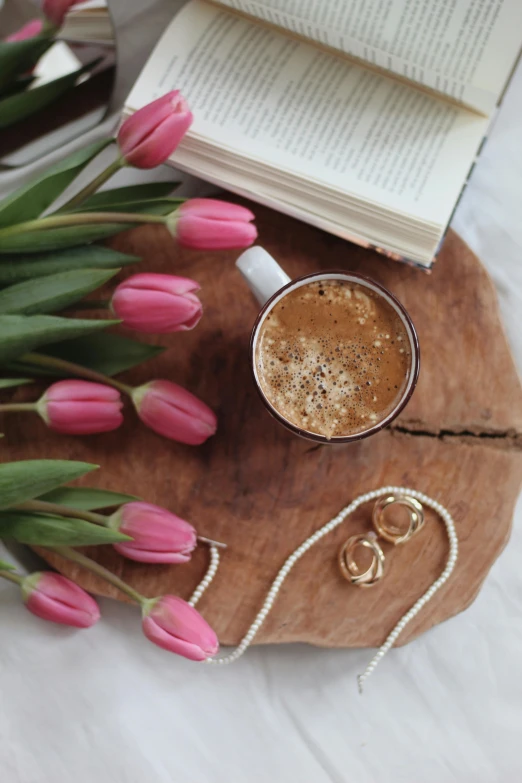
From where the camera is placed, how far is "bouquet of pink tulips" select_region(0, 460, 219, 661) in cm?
71

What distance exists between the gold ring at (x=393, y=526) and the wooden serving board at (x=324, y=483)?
0.7 inches

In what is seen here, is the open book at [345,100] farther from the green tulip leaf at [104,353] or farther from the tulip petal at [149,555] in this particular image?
the tulip petal at [149,555]

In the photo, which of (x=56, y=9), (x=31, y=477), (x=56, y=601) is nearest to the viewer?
(x=31, y=477)

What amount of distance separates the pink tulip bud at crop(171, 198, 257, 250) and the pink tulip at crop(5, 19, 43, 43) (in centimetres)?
37

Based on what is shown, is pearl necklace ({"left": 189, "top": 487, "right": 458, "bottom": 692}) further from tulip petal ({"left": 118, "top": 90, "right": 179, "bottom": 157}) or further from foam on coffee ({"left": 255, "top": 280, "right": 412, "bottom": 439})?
tulip petal ({"left": 118, "top": 90, "right": 179, "bottom": 157})

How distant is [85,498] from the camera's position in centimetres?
76

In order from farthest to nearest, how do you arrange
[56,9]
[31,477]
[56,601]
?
[56,9], [56,601], [31,477]

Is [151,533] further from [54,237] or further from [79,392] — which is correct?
[54,237]

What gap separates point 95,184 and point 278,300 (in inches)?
9.2

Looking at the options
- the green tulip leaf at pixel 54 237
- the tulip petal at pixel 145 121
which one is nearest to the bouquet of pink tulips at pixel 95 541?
the green tulip leaf at pixel 54 237

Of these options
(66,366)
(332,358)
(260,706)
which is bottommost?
(260,706)

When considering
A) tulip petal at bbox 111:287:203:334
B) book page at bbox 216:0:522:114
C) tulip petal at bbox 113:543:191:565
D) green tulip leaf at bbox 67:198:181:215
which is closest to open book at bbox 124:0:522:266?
book page at bbox 216:0:522:114

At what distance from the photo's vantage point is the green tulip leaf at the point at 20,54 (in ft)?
2.77

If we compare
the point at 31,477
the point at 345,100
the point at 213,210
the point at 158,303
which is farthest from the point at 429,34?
the point at 31,477
